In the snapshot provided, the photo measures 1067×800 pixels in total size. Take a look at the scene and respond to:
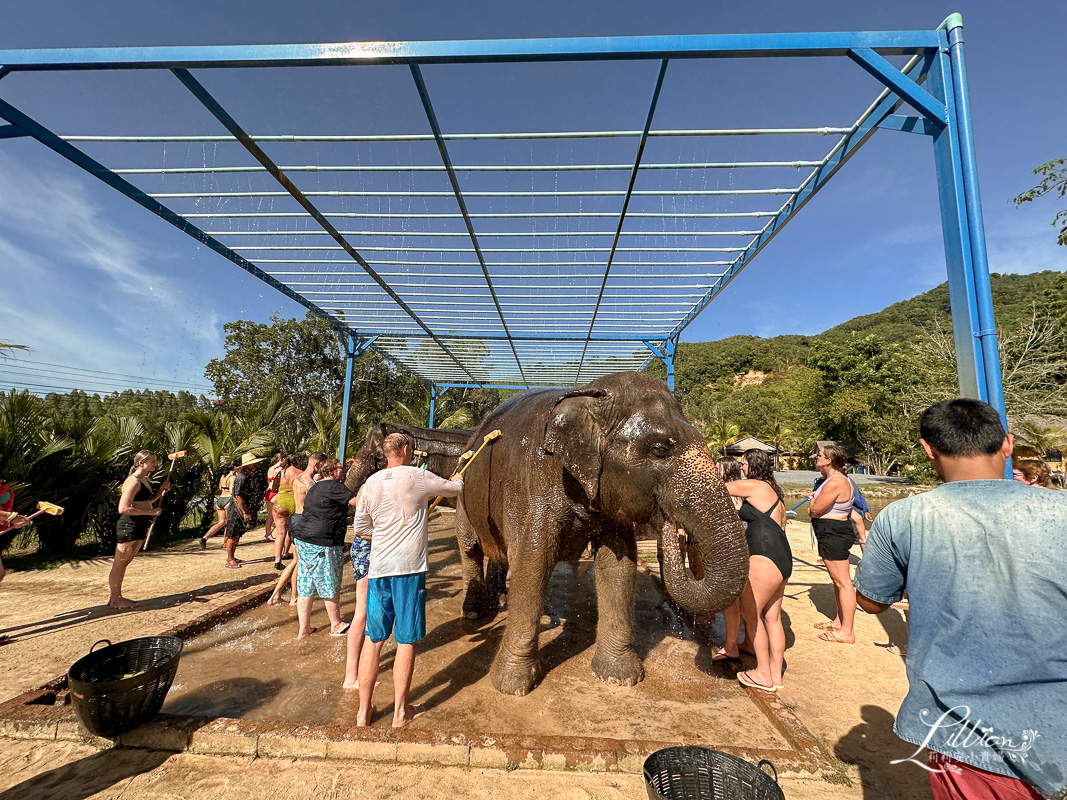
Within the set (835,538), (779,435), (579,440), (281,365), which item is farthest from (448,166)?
(779,435)

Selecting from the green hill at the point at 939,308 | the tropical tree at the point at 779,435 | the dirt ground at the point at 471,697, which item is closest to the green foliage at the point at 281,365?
the dirt ground at the point at 471,697

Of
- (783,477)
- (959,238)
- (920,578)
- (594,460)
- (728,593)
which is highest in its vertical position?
(959,238)

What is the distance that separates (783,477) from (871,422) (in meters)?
7.84

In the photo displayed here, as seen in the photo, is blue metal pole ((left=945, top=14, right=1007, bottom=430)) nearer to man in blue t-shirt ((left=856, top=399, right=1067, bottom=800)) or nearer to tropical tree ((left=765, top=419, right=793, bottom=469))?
man in blue t-shirt ((left=856, top=399, right=1067, bottom=800))

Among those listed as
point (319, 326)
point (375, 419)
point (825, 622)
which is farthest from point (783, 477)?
point (319, 326)

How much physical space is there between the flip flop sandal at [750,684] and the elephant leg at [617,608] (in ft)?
2.59

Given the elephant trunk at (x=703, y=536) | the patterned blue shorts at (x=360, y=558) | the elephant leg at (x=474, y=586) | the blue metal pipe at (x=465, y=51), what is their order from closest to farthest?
1. the elephant trunk at (x=703, y=536)
2. the blue metal pipe at (x=465, y=51)
3. the patterned blue shorts at (x=360, y=558)
4. the elephant leg at (x=474, y=586)

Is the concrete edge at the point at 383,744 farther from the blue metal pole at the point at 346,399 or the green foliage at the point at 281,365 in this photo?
the green foliage at the point at 281,365

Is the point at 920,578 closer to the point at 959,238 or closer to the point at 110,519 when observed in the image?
the point at 959,238

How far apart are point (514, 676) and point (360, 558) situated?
1512 mm

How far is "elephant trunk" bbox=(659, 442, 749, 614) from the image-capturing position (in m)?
2.92

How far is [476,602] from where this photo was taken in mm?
5266

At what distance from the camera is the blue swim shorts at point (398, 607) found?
3.06 meters

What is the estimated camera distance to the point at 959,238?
320cm
